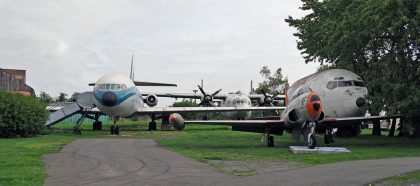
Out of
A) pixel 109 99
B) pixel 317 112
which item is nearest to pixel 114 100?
pixel 109 99

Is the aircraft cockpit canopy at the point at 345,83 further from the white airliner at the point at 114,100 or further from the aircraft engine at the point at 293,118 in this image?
the white airliner at the point at 114,100

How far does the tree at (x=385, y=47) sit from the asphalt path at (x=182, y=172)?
23.6ft

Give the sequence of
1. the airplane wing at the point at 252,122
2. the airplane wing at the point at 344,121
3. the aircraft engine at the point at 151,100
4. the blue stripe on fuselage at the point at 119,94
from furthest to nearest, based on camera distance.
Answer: the aircraft engine at the point at 151,100, the blue stripe on fuselage at the point at 119,94, the airplane wing at the point at 252,122, the airplane wing at the point at 344,121

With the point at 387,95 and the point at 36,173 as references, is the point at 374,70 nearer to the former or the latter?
the point at 387,95

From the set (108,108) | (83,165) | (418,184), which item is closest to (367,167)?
(418,184)

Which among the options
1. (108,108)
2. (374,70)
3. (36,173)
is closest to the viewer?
(36,173)

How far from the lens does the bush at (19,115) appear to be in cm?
2947

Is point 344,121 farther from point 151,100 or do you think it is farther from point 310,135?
point 151,100

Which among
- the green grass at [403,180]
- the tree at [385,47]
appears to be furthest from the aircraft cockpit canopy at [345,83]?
the green grass at [403,180]

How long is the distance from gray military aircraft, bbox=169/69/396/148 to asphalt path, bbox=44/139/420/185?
17.7 feet

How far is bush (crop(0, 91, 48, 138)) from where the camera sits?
2947 cm

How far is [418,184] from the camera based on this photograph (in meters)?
10.0

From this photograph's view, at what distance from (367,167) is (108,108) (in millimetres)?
22363

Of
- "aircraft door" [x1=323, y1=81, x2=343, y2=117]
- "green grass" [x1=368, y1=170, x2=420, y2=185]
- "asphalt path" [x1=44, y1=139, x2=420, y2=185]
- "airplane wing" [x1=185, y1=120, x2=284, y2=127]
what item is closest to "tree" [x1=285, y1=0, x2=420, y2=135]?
"aircraft door" [x1=323, y1=81, x2=343, y2=117]
